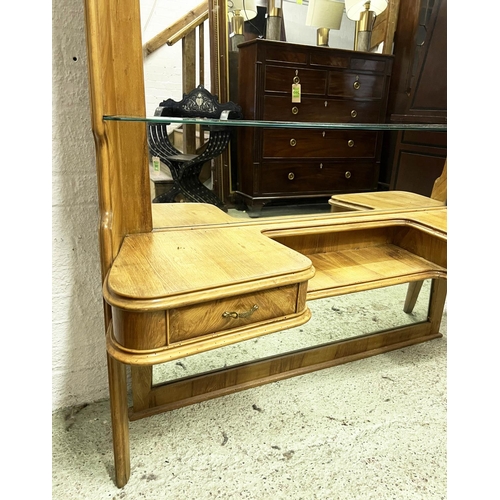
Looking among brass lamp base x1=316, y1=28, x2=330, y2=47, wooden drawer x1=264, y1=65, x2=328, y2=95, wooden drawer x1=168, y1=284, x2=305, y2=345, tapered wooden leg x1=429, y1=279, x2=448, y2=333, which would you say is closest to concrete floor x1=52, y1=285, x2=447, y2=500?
tapered wooden leg x1=429, y1=279, x2=448, y2=333

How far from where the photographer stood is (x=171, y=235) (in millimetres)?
1016

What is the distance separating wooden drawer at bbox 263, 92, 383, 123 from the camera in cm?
106

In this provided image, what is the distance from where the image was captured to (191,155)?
98 cm

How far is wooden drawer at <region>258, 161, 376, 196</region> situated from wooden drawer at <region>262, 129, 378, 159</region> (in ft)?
0.09

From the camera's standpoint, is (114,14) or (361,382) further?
(361,382)

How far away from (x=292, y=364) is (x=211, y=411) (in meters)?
0.34

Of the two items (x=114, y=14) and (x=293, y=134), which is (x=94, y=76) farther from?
(x=293, y=134)

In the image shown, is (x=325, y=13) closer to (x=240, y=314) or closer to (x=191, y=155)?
(x=191, y=155)

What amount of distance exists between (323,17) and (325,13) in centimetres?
1

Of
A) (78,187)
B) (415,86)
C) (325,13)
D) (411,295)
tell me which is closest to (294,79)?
(325,13)

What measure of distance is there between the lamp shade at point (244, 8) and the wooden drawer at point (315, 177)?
0.36m

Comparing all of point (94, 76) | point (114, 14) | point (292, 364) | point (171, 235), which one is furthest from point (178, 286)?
point (292, 364)
